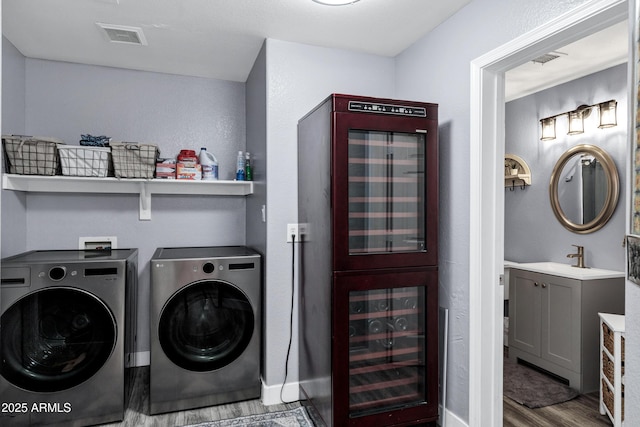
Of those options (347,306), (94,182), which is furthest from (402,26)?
(94,182)

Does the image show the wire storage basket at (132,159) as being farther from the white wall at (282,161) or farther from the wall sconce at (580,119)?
the wall sconce at (580,119)

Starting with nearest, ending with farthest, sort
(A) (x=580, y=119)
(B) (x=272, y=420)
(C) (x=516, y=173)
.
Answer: (B) (x=272, y=420) → (A) (x=580, y=119) → (C) (x=516, y=173)

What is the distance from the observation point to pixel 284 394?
2.74 m

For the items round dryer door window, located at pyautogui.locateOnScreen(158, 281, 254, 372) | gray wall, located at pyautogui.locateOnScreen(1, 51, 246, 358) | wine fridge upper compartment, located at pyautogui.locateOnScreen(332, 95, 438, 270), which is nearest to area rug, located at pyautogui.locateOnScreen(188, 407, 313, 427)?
round dryer door window, located at pyautogui.locateOnScreen(158, 281, 254, 372)

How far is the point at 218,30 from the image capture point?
2.56 m

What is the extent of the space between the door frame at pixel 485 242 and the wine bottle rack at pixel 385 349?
29 centimetres

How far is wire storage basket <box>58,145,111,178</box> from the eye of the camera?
273cm

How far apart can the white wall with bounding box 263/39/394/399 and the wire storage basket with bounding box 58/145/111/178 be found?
1.15m

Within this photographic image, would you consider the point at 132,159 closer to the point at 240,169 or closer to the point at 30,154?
the point at 30,154

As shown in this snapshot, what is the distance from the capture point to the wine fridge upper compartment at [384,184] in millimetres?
2111

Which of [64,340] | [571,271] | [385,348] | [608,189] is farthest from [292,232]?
[608,189]

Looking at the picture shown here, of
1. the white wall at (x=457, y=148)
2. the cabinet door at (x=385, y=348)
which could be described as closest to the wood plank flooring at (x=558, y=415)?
the white wall at (x=457, y=148)

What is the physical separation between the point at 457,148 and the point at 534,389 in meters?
1.97

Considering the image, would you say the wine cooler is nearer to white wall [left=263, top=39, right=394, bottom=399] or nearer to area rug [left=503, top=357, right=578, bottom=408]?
white wall [left=263, top=39, right=394, bottom=399]
